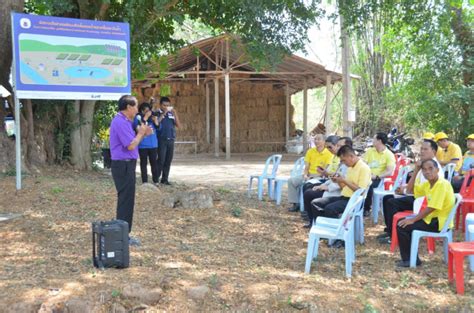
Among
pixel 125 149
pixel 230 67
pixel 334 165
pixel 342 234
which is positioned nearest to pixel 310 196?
pixel 334 165

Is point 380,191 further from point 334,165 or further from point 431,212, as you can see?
point 431,212

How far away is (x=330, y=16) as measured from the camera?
9.85 m

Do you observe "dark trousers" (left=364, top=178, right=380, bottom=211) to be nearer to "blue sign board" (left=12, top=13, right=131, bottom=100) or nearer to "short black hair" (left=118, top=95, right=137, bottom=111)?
"short black hair" (left=118, top=95, right=137, bottom=111)

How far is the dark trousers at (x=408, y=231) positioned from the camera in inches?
220

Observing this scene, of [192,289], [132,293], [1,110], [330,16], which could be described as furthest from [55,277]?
[330,16]

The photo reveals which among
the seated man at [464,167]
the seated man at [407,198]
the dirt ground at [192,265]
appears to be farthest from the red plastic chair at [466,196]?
the dirt ground at [192,265]

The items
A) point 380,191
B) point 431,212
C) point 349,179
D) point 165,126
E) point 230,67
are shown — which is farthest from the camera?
point 230,67

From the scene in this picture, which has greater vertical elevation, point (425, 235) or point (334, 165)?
point (334, 165)

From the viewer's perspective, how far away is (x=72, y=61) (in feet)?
29.0

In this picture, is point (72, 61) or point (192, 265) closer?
point (192, 265)

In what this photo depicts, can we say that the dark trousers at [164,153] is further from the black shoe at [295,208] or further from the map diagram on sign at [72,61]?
the black shoe at [295,208]

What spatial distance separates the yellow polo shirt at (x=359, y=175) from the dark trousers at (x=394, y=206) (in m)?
0.55

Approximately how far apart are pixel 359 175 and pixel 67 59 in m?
5.23

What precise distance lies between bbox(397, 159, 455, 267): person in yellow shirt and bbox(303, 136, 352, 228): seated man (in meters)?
1.36
